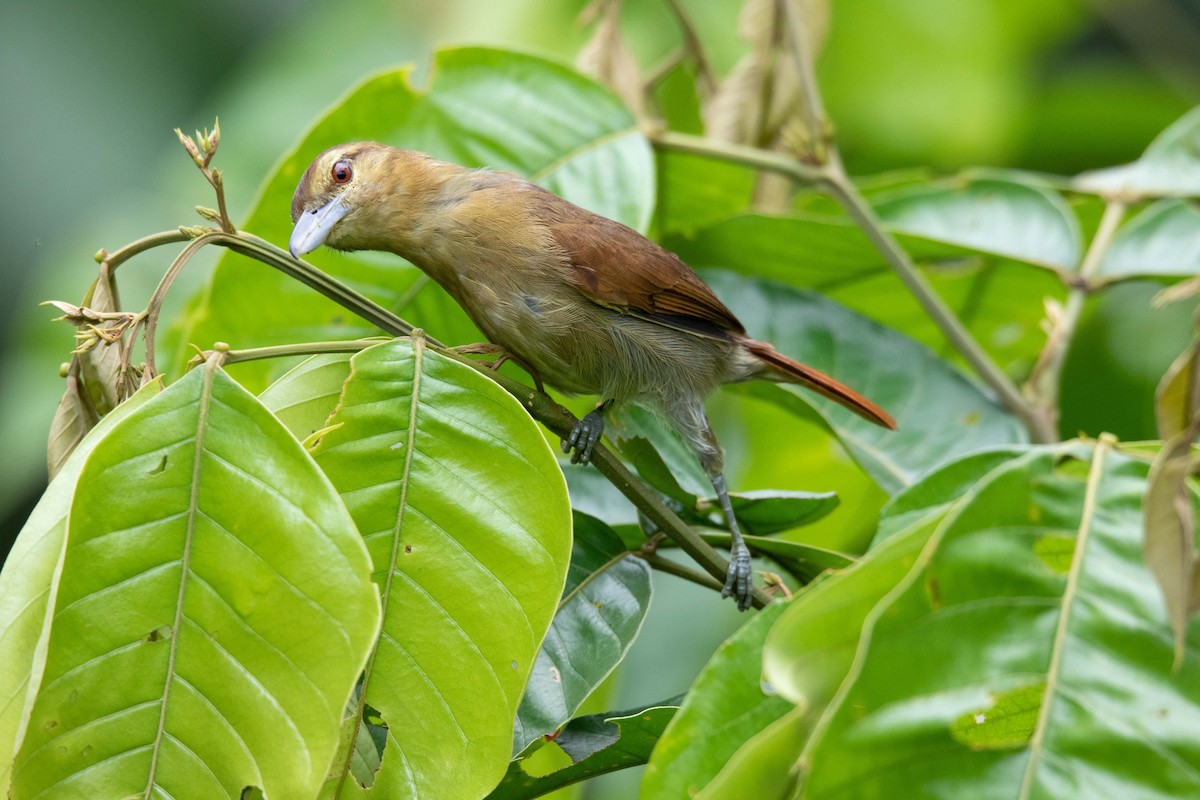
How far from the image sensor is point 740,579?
1.82m

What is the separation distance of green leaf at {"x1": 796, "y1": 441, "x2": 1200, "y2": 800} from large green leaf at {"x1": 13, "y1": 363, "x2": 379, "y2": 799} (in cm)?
51

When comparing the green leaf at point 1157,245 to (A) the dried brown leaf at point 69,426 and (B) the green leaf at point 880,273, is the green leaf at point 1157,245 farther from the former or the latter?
(A) the dried brown leaf at point 69,426

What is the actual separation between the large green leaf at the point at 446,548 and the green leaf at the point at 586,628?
0.25m

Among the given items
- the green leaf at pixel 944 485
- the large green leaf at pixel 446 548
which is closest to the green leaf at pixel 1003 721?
the green leaf at pixel 944 485

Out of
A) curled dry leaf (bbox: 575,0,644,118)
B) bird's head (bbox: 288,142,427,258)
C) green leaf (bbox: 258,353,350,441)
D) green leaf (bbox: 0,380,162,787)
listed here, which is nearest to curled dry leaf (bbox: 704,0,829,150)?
curled dry leaf (bbox: 575,0,644,118)

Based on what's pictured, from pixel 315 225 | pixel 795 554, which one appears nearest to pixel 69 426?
pixel 315 225

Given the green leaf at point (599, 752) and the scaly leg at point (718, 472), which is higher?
the scaly leg at point (718, 472)

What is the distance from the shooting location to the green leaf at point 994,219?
2742 millimetres

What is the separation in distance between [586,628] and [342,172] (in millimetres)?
1075

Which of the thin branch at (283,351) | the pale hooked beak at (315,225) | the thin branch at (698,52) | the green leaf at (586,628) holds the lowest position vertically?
the green leaf at (586,628)

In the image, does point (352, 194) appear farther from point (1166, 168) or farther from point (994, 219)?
point (1166, 168)

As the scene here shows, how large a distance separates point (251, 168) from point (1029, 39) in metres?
2.95

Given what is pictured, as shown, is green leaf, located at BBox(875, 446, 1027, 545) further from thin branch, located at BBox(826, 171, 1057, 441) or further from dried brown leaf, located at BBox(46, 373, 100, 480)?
thin branch, located at BBox(826, 171, 1057, 441)

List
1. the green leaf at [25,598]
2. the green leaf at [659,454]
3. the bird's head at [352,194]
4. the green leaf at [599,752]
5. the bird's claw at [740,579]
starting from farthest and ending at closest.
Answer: the bird's head at [352,194] < the green leaf at [659,454] < the bird's claw at [740,579] < the green leaf at [599,752] < the green leaf at [25,598]
